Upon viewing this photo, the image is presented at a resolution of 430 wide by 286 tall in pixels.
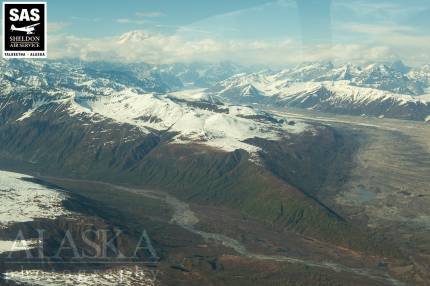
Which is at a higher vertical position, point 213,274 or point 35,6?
point 35,6

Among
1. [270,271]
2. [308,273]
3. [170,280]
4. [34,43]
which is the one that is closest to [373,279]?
[308,273]

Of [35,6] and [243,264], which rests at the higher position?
[35,6]

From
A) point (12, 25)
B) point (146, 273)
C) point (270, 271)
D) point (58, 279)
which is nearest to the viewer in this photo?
point (12, 25)

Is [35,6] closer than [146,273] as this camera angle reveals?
Result: Yes

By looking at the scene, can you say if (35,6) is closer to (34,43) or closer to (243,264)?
(34,43)

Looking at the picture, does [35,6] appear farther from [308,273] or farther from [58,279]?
[308,273]

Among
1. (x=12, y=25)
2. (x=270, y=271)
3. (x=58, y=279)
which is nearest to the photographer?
(x=12, y=25)

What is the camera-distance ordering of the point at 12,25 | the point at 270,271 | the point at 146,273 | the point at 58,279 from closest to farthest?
the point at 12,25 < the point at 58,279 < the point at 146,273 < the point at 270,271

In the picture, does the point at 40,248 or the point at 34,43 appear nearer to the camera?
the point at 34,43

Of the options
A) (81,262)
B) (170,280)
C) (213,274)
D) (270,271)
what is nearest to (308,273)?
(270,271)
